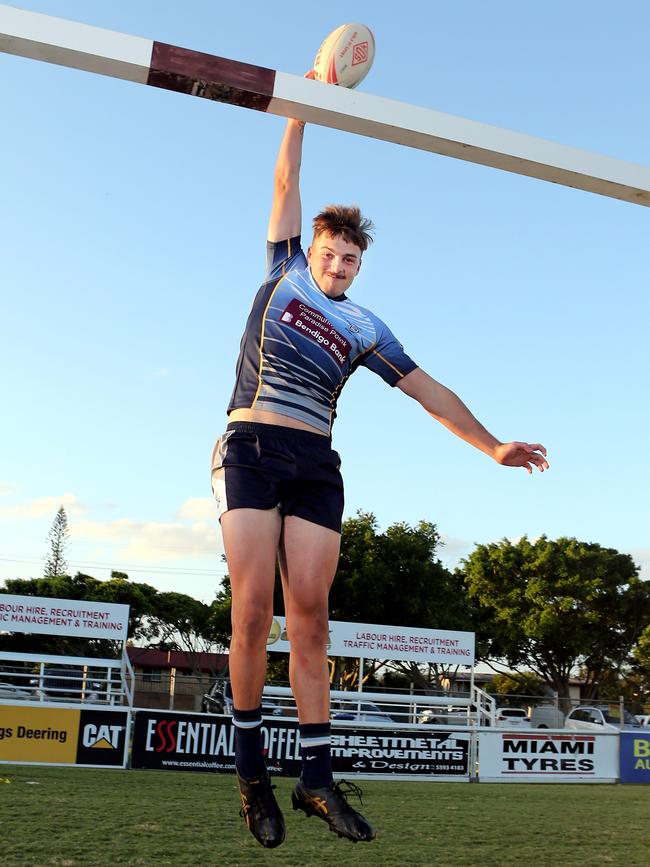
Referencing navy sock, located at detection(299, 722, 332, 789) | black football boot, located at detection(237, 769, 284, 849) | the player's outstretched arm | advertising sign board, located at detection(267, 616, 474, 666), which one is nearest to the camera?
black football boot, located at detection(237, 769, 284, 849)

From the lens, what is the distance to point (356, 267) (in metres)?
4.16

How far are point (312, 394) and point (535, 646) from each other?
1939 inches

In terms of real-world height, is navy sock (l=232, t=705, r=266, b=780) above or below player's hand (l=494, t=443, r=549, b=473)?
below

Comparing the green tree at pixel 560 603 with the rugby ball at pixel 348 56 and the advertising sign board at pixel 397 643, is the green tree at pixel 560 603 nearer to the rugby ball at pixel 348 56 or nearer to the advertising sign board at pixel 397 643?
the advertising sign board at pixel 397 643

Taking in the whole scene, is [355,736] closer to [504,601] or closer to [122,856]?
Answer: [122,856]

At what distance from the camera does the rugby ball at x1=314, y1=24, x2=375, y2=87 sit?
4.04m

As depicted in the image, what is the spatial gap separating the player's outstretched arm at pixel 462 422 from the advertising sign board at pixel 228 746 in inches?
550

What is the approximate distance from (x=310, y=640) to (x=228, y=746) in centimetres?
1492

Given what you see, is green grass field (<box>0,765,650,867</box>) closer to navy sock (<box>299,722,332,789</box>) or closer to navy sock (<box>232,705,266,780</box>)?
navy sock (<box>232,705,266,780</box>)

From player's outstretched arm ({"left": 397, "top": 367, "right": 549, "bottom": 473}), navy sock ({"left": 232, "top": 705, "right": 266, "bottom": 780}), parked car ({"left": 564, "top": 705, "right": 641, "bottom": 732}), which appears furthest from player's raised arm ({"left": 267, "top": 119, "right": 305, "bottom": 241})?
parked car ({"left": 564, "top": 705, "right": 641, "bottom": 732})

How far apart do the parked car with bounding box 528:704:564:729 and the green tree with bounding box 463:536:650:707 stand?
11584mm

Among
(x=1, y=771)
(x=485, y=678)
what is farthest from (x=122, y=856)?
(x=485, y=678)

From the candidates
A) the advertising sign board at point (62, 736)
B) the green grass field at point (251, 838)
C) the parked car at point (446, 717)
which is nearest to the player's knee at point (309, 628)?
the green grass field at point (251, 838)

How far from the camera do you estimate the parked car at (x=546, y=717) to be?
115ft
